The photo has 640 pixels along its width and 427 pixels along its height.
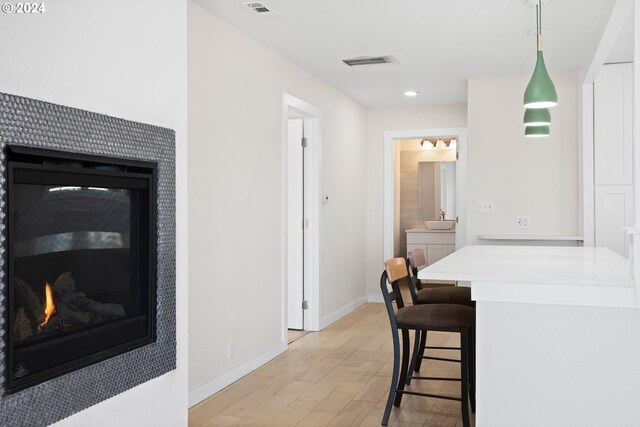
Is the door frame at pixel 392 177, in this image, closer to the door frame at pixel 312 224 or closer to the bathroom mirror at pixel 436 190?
the door frame at pixel 312 224

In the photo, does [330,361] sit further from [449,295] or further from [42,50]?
[42,50]

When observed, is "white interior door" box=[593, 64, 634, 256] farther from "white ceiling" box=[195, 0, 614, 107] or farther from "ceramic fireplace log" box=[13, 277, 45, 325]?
"ceramic fireplace log" box=[13, 277, 45, 325]

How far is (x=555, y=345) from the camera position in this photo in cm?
249

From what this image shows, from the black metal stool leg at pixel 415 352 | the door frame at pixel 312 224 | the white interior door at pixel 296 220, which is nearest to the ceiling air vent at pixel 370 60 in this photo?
the door frame at pixel 312 224

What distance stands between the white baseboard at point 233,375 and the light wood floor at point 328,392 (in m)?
0.04

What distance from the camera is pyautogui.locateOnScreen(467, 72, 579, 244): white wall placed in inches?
214

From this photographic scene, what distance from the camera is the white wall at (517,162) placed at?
5438mm

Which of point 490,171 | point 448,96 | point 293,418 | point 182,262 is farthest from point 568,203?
point 182,262

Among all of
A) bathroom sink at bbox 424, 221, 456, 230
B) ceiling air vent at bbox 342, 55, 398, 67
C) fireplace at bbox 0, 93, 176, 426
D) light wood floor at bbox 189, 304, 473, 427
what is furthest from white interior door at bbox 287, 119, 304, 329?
bathroom sink at bbox 424, 221, 456, 230

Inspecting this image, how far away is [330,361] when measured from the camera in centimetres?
452

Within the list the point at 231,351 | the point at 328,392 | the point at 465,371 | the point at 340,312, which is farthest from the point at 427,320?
the point at 340,312

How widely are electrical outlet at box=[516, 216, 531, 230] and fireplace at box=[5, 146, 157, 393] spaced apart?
12.8 ft

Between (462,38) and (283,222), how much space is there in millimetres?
1890

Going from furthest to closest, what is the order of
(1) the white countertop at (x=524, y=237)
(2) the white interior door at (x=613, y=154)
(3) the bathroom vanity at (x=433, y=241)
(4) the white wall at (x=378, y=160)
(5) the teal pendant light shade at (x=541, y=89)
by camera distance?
(3) the bathroom vanity at (x=433, y=241), (4) the white wall at (x=378, y=160), (1) the white countertop at (x=524, y=237), (2) the white interior door at (x=613, y=154), (5) the teal pendant light shade at (x=541, y=89)
